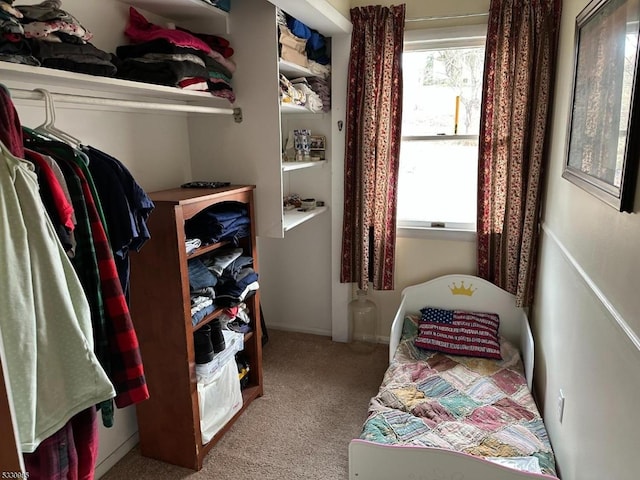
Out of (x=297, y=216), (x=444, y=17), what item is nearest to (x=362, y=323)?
(x=297, y=216)

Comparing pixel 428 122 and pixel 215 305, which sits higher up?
pixel 428 122

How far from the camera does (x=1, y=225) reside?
864 mm

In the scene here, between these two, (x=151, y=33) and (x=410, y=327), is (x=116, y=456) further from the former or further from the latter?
(x=151, y=33)

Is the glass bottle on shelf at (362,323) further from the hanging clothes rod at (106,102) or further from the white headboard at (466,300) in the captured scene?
the hanging clothes rod at (106,102)

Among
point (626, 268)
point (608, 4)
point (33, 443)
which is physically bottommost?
point (33, 443)

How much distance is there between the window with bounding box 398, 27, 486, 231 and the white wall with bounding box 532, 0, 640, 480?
53 cm

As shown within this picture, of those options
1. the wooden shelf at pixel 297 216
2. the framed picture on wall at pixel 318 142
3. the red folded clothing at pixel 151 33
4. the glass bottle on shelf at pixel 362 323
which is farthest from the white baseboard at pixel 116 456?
the framed picture on wall at pixel 318 142

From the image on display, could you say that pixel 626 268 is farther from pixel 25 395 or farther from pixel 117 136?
pixel 117 136

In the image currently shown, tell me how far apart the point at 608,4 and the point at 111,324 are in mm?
1753

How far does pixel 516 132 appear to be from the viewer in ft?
8.16

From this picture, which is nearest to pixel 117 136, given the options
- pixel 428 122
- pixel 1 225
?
pixel 1 225

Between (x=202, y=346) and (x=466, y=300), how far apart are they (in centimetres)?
168

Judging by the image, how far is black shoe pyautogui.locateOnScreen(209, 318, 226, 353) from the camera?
6.76 ft

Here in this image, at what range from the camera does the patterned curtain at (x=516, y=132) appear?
2379mm
